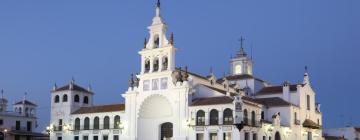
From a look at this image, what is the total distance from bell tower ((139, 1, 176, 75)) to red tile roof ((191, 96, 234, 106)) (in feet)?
15.8

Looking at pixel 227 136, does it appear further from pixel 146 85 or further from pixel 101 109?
pixel 101 109

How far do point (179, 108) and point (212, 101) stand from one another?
4074mm

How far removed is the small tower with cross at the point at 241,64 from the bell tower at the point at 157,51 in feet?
61.7

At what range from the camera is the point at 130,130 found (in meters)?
63.6

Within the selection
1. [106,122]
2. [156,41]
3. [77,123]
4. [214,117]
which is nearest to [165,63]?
[156,41]

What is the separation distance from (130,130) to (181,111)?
7.77 meters

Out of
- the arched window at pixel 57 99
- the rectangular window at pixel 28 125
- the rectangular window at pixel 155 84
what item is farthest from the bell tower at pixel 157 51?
the rectangular window at pixel 28 125

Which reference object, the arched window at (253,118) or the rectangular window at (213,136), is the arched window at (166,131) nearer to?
the rectangular window at (213,136)

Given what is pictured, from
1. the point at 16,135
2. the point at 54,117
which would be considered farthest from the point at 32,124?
the point at 54,117

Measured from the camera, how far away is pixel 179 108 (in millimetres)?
59250

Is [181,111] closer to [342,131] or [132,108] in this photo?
[132,108]

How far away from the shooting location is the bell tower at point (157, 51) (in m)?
61.2

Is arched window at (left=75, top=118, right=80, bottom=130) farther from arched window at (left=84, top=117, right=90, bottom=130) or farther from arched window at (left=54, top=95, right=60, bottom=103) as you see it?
arched window at (left=54, top=95, right=60, bottom=103)

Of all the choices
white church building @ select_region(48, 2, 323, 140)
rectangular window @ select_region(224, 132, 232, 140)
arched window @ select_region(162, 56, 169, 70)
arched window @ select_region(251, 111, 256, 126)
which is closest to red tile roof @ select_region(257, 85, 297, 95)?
white church building @ select_region(48, 2, 323, 140)
